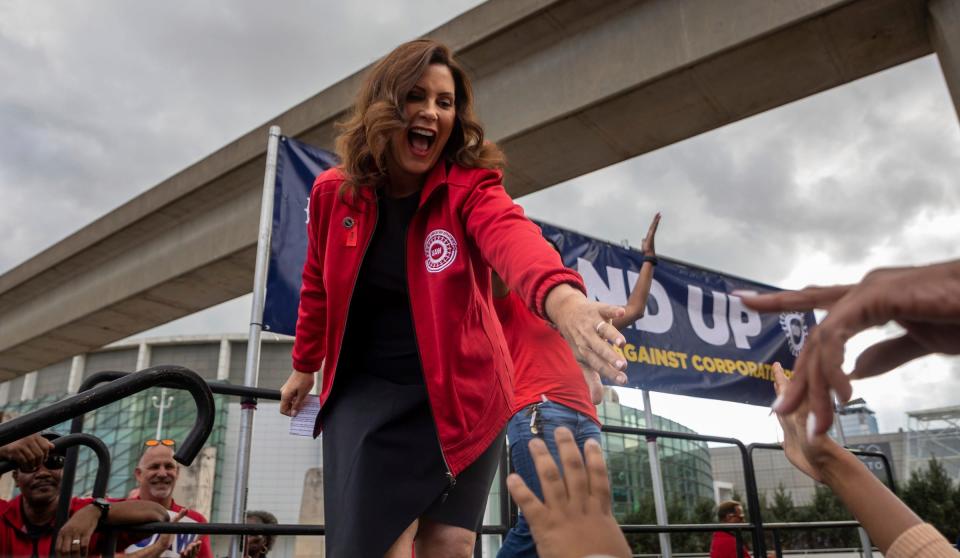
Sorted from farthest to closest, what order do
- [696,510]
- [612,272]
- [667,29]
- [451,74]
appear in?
[696,510] → [612,272] → [667,29] → [451,74]

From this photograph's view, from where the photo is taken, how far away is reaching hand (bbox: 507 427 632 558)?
863 mm

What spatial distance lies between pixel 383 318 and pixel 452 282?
0.23 m

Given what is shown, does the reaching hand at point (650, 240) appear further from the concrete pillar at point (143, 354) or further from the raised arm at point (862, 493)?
the concrete pillar at point (143, 354)

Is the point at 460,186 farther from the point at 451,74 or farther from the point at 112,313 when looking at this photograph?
the point at 112,313

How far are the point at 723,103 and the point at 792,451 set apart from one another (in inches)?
172

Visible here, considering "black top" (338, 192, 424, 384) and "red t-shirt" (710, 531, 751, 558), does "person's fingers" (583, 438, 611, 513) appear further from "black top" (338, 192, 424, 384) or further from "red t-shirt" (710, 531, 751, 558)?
"red t-shirt" (710, 531, 751, 558)

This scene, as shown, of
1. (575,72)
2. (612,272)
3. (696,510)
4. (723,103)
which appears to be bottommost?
(696,510)

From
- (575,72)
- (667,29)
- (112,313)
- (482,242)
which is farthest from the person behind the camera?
(112,313)

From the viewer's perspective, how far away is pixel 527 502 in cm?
87

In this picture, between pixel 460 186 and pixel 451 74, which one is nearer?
pixel 460 186

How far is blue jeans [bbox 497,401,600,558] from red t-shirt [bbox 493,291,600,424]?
0.12 ft

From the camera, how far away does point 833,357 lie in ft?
2.35

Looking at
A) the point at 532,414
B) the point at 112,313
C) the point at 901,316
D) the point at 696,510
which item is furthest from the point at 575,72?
the point at 696,510

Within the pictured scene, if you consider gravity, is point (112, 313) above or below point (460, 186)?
above
